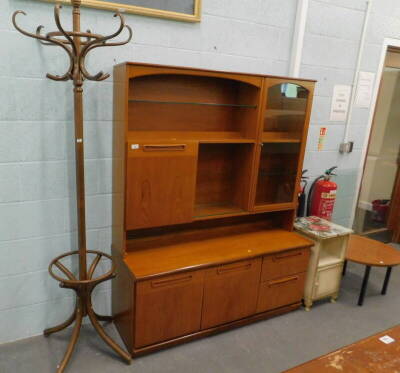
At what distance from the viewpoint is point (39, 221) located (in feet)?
7.36

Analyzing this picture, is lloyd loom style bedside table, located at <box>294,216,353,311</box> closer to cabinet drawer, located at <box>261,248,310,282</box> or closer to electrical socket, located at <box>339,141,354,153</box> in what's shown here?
cabinet drawer, located at <box>261,248,310,282</box>

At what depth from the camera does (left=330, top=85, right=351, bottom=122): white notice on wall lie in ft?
10.6

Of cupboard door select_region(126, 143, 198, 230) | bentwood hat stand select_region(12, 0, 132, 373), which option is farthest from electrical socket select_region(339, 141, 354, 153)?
bentwood hat stand select_region(12, 0, 132, 373)

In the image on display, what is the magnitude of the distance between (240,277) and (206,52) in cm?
160

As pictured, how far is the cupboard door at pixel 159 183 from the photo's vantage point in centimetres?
210

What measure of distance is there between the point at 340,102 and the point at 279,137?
100 cm

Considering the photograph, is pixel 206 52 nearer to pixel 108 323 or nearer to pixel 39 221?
pixel 39 221

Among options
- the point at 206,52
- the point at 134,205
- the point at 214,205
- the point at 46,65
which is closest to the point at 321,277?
the point at 214,205

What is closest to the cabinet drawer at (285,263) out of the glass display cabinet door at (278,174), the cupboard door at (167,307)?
the glass display cabinet door at (278,174)

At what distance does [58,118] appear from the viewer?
2146 millimetres

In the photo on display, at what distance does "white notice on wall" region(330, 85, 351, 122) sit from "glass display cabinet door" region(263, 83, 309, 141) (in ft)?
2.39

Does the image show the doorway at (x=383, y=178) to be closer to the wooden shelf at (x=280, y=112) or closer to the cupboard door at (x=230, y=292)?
the wooden shelf at (x=280, y=112)

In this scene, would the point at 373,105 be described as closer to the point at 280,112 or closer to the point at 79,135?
the point at 280,112

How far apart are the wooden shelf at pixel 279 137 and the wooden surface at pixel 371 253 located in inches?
44.3
